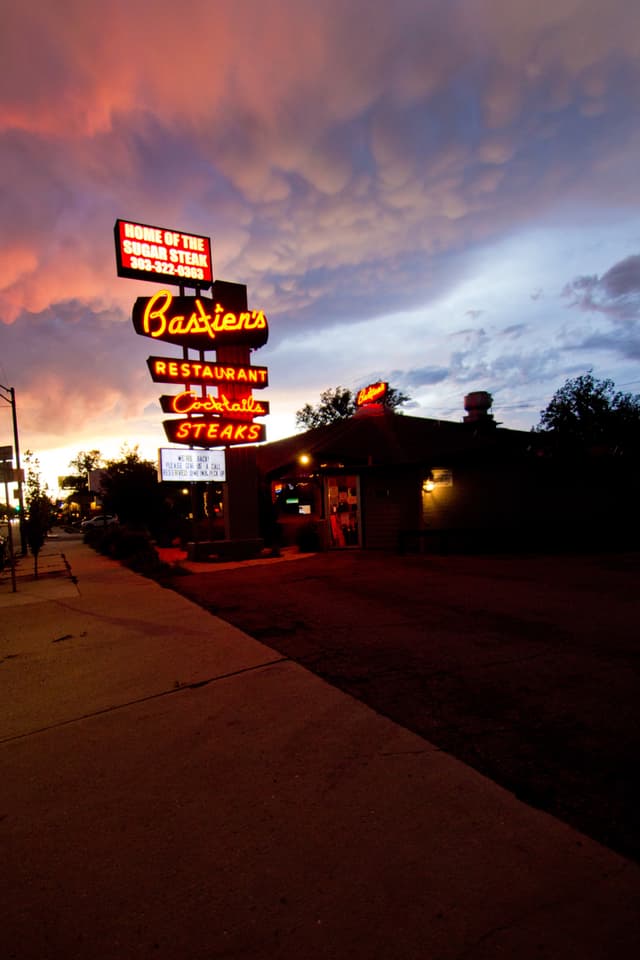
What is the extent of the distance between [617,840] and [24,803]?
11.6 feet

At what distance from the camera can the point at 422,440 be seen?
24078 millimetres

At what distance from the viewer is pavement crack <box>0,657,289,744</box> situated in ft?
14.7

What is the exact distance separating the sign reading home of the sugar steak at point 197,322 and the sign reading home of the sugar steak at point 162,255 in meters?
0.88

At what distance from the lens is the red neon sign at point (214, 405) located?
16.5 m

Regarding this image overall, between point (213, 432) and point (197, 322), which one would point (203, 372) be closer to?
point (197, 322)

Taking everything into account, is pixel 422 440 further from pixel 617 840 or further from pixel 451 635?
pixel 617 840

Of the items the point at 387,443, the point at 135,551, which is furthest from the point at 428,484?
the point at 135,551

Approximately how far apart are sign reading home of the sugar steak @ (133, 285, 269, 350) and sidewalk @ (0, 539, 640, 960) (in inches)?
528

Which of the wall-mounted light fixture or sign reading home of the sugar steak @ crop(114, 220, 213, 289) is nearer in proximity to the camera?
sign reading home of the sugar steak @ crop(114, 220, 213, 289)

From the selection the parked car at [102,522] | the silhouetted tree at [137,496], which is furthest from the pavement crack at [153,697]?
the parked car at [102,522]

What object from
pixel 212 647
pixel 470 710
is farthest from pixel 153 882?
pixel 212 647

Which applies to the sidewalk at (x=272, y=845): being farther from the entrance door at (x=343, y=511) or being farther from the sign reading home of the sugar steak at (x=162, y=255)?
the sign reading home of the sugar steak at (x=162, y=255)

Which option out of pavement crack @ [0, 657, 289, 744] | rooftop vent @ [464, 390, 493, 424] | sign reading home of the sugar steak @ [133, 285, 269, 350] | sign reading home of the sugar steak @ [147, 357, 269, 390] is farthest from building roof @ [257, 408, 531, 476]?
pavement crack @ [0, 657, 289, 744]

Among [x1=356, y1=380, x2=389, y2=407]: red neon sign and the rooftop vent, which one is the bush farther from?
the rooftop vent
